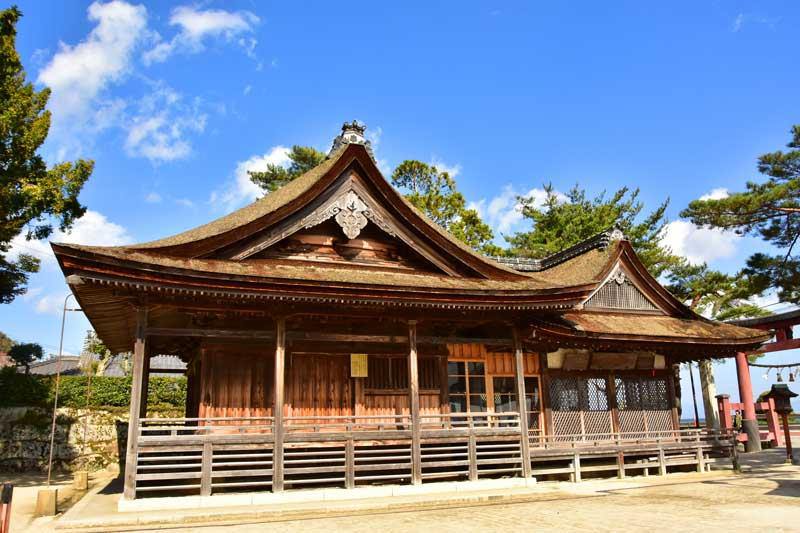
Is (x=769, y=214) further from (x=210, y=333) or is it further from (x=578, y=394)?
(x=210, y=333)

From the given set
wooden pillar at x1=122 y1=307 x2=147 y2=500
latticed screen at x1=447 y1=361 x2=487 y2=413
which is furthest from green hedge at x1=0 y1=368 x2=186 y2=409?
latticed screen at x1=447 y1=361 x2=487 y2=413

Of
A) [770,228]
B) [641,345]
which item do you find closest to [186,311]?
[641,345]

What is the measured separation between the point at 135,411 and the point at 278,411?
2980 millimetres

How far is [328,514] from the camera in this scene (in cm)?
1166

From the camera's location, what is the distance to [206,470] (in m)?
12.5

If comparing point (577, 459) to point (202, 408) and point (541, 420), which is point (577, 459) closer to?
point (541, 420)

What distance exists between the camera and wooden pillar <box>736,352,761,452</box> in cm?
2798

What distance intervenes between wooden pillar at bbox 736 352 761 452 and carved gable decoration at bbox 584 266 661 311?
417 inches

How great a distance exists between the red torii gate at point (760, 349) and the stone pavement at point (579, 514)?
13.1 metres

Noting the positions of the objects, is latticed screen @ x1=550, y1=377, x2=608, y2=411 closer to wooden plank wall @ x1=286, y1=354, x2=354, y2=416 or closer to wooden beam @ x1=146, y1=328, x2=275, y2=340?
wooden plank wall @ x1=286, y1=354, x2=354, y2=416

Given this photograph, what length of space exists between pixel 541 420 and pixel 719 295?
23.2 metres

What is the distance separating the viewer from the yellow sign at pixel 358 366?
15.3 metres

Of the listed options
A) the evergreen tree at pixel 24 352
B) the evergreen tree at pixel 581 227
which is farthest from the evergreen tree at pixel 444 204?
the evergreen tree at pixel 24 352

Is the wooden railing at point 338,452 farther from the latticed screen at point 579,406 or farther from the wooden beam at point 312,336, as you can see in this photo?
the wooden beam at point 312,336
